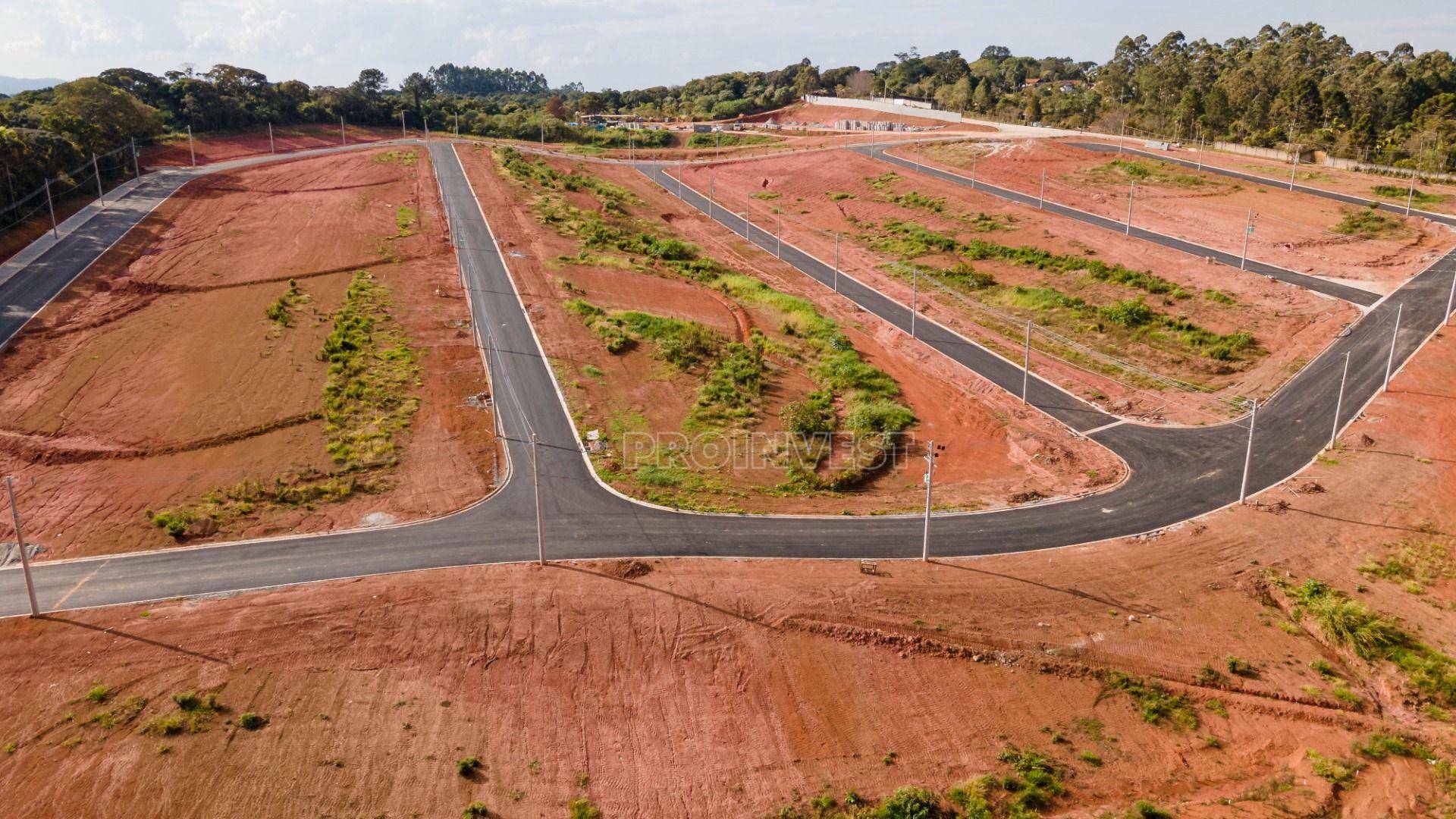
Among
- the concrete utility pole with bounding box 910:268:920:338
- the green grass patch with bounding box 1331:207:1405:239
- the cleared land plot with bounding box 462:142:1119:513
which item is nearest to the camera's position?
the cleared land plot with bounding box 462:142:1119:513

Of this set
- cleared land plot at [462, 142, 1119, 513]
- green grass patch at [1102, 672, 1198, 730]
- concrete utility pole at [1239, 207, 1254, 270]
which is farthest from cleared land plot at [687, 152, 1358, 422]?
green grass patch at [1102, 672, 1198, 730]

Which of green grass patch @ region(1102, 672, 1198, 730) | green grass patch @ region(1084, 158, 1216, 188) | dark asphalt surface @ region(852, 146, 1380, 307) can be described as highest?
green grass patch @ region(1084, 158, 1216, 188)

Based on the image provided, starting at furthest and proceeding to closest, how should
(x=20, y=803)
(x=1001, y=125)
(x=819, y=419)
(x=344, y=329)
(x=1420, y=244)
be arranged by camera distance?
(x=1001, y=125)
(x=1420, y=244)
(x=344, y=329)
(x=819, y=419)
(x=20, y=803)

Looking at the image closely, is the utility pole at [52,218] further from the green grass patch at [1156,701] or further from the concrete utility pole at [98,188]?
the green grass patch at [1156,701]

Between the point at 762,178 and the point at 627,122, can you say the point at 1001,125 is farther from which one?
the point at 627,122

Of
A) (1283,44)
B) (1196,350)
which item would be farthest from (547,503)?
(1283,44)

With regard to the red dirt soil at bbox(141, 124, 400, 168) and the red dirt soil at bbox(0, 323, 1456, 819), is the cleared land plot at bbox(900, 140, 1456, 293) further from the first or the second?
the red dirt soil at bbox(141, 124, 400, 168)

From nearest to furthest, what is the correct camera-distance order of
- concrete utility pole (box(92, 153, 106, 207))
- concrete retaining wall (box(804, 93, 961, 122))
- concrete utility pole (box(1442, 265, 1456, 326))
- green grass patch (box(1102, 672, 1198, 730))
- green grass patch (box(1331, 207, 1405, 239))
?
green grass patch (box(1102, 672, 1198, 730)) → concrete utility pole (box(1442, 265, 1456, 326)) → green grass patch (box(1331, 207, 1405, 239)) → concrete utility pole (box(92, 153, 106, 207)) → concrete retaining wall (box(804, 93, 961, 122))
